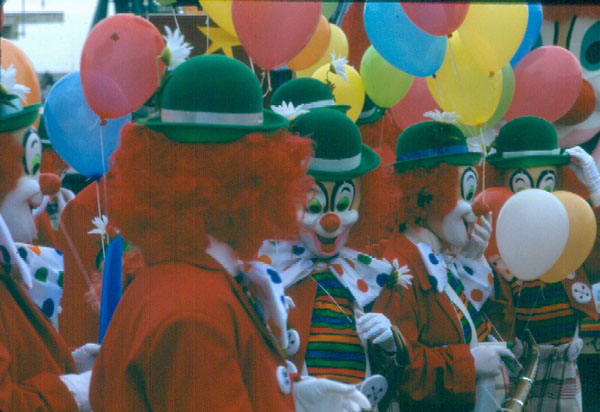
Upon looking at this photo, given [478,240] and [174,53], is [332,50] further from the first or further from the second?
[174,53]

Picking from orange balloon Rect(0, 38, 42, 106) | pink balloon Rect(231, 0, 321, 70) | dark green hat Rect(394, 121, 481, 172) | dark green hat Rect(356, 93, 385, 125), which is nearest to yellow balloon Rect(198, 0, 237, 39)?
pink balloon Rect(231, 0, 321, 70)

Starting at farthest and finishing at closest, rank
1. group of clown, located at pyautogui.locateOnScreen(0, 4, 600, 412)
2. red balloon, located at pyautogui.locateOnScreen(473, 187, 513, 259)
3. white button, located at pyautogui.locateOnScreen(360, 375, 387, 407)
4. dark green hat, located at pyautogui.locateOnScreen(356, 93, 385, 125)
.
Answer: dark green hat, located at pyautogui.locateOnScreen(356, 93, 385, 125), red balloon, located at pyautogui.locateOnScreen(473, 187, 513, 259), white button, located at pyautogui.locateOnScreen(360, 375, 387, 407), group of clown, located at pyautogui.locateOnScreen(0, 4, 600, 412)

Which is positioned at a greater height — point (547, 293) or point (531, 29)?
point (531, 29)

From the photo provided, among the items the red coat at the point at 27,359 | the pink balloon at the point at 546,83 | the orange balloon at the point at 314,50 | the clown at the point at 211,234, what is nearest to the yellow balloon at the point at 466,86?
the pink balloon at the point at 546,83

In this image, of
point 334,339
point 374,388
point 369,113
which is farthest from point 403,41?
point 369,113

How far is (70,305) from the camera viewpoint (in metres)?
3.07

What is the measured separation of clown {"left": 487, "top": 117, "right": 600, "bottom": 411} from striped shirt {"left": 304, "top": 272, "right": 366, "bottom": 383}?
1.14 m

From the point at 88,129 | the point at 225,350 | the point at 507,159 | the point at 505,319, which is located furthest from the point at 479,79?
the point at 225,350

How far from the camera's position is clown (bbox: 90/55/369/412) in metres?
1.58

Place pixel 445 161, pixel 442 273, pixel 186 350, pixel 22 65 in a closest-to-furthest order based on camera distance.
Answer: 1. pixel 186 350
2. pixel 22 65
3. pixel 442 273
4. pixel 445 161

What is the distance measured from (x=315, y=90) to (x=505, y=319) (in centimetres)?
134

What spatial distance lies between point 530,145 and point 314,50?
3.53 ft

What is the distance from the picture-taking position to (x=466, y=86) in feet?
10.7

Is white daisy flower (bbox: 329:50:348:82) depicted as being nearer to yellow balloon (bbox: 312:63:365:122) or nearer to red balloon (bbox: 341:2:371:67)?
yellow balloon (bbox: 312:63:365:122)
